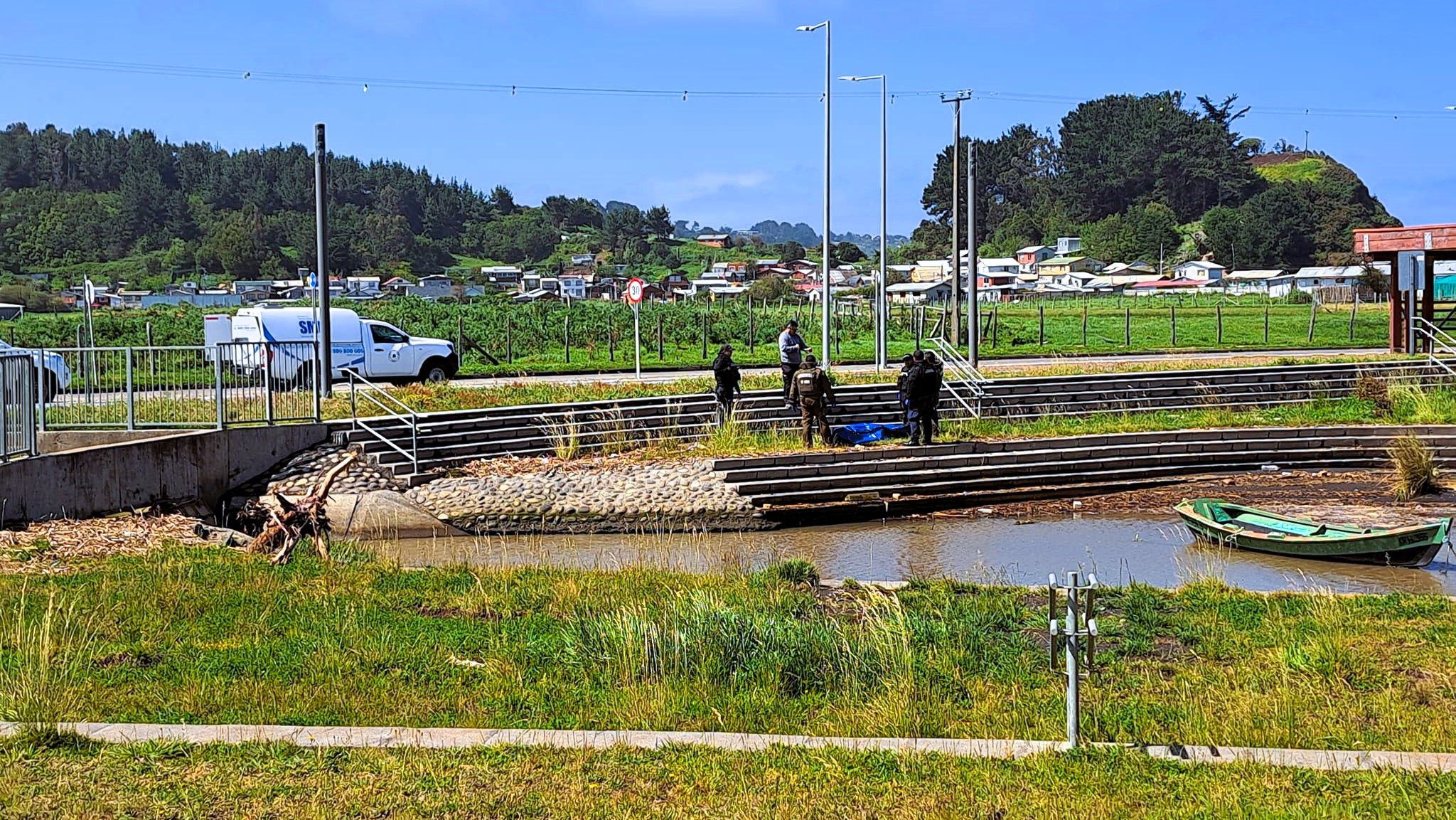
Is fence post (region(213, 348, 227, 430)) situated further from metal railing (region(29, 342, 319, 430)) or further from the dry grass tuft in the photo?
the dry grass tuft

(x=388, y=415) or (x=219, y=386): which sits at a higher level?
(x=219, y=386)

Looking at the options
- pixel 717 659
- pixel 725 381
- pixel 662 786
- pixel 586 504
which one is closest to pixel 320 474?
pixel 586 504

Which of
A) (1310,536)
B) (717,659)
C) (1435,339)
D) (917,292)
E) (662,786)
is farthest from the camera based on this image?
(917,292)

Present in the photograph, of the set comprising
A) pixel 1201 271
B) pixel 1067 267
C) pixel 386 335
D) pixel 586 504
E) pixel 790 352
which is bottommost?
pixel 586 504

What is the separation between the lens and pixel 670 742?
7824 millimetres

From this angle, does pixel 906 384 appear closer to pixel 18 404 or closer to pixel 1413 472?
pixel 1413 472

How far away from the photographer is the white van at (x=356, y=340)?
29906 millimetres

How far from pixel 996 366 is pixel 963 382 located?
6588 mm

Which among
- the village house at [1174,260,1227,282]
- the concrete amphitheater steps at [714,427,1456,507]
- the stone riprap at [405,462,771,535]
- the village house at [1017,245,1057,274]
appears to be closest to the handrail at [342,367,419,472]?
the stone riprap at [405,462,771,535]

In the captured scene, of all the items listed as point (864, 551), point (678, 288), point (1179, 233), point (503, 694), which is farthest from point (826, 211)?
point (1179, 233)

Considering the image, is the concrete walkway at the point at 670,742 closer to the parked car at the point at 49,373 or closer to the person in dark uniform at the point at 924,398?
the parked car at the point at 49,373

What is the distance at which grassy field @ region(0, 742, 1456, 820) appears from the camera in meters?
6.72

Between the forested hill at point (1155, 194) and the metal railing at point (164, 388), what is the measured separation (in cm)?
12386

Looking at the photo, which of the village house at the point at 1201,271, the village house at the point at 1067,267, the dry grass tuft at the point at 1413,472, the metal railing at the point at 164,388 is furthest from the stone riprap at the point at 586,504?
the village house at the point at 1067,267
